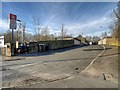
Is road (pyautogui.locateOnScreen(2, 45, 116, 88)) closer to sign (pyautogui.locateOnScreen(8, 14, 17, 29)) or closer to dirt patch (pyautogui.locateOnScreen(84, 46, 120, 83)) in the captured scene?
dirt patch (pyautogui.locateOnScreen(84, 46, 120, 83))

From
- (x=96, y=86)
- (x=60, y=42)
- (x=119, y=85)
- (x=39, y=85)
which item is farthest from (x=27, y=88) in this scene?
(x=60, y=42)

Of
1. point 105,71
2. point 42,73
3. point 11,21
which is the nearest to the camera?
point 42,73

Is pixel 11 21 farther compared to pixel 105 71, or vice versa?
pixel 11 21

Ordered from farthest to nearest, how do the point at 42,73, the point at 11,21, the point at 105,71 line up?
the point at 11,21 → the point at 105,71 → the point at 42,73

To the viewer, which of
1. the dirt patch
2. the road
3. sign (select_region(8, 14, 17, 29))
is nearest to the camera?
the road

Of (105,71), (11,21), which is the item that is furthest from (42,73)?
(11,21)

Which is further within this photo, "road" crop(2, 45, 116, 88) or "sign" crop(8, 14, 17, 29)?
"sign" crop(8, 14, 17, 29)

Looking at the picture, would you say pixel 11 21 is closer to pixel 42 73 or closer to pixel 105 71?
pixel 42 73

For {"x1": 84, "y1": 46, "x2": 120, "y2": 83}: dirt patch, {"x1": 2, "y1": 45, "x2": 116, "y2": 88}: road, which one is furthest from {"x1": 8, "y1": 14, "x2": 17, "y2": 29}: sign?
{"x1": 84, "y1": 46, "x2": 120, "y2": 83}: dirt patch

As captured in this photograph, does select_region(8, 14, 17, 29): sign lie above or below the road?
above

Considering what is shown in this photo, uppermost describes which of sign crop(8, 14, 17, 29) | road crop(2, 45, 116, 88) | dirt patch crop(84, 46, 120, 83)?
sign crop(8, 14, 17, 29)

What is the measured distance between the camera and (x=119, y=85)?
6.13 metres

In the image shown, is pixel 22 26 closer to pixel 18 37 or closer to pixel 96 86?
pixel 18 37

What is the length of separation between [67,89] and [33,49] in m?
22.5
